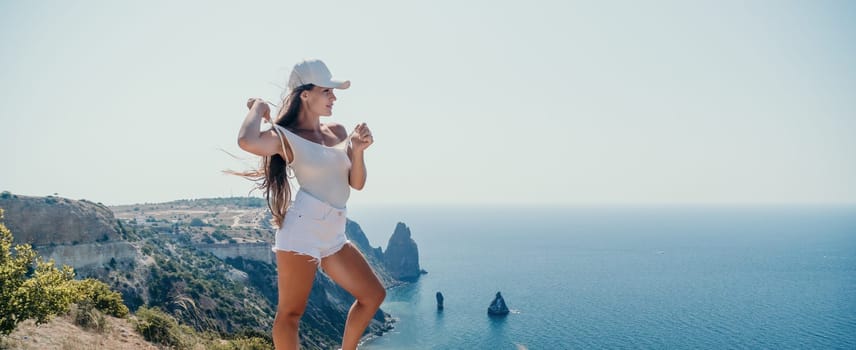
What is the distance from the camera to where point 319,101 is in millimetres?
2811

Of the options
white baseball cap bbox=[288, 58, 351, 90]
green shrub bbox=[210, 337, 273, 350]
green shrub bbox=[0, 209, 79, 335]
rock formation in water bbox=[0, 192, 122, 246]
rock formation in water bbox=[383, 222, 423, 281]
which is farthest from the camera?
rock formation in water bbox=[383, 222, 423, 281]

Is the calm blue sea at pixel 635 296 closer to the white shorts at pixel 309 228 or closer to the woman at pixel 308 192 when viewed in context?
the woman at pixel 308 192

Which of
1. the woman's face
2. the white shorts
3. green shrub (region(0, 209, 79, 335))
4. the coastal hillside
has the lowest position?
the coastal hillside

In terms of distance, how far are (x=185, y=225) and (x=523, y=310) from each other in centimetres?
4345

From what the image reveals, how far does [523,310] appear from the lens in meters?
70.2

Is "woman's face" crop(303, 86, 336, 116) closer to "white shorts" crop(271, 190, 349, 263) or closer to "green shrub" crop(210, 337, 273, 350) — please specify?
"white shorts" crop(271, 190, 349, 263)

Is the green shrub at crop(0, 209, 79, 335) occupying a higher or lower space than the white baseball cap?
lower

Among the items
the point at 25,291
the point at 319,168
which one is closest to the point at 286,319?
the point at 319,168

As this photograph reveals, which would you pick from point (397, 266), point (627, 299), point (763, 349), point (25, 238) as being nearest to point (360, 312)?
point (25, 238)

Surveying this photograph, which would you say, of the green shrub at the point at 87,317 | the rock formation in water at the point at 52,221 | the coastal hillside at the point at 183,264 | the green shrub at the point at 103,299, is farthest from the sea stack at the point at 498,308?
the green shrub at the point at 87,317

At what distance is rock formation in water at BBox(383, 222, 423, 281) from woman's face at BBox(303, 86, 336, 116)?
102 m

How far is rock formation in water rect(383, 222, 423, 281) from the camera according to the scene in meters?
104

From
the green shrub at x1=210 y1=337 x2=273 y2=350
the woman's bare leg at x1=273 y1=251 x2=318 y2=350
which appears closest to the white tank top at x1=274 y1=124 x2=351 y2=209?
the woman's bare leg at x1=273 y1=251 x2=318 y2=350

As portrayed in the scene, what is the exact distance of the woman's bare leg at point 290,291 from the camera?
266 centimetres
